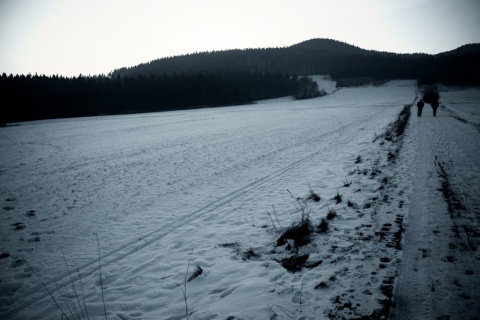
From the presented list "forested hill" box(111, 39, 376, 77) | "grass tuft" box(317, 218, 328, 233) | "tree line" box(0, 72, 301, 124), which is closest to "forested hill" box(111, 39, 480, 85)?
"forested hill" box(111, 39, 376, 77)

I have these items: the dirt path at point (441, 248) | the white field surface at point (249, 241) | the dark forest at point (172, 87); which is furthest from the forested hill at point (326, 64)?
the dirt path at point (441, 248)

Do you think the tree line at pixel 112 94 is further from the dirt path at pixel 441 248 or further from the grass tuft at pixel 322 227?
the dirt path at pixel 441 248

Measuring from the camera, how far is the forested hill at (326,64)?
10144cm

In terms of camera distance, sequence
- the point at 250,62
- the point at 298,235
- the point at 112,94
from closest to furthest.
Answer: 1. the point at 298,235
2. the point at 112,94
3. the point at 250,62

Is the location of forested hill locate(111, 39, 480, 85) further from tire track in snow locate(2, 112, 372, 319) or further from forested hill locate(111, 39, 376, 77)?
tire track in snow locate(2, 112, 372, 319)

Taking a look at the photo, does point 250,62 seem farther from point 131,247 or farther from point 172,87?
point 131,247

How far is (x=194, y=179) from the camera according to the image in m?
Answer: 10.5

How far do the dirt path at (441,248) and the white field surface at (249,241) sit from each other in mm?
22

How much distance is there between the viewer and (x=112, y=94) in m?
78.1

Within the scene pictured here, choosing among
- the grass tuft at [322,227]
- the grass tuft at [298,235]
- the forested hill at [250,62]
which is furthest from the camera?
the forested hill at [250,62]

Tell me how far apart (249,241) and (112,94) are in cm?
8681

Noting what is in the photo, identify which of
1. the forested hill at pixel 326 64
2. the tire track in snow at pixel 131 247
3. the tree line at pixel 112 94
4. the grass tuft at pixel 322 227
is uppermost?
the forested hill at pixel 326 64

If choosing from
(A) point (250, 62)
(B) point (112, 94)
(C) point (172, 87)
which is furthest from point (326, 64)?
(B) point (112, 94)

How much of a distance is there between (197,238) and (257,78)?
104215 millimetres
